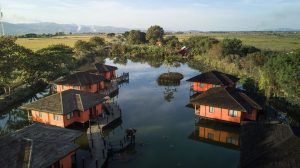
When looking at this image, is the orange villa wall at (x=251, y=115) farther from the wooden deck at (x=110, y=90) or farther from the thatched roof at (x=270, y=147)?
the wooden deck at (x=110, y=90)

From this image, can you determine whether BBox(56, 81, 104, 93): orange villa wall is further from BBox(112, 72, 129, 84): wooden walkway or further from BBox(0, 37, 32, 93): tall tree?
BBox(112, 72, 129, 84): wooden walkway

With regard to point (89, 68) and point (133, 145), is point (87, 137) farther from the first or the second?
point (89, 68)

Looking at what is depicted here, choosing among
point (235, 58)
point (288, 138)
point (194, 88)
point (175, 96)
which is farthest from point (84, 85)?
point (235, 58)

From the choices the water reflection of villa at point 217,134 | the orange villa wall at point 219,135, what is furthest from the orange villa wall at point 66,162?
the orange villa wall at point 219,135

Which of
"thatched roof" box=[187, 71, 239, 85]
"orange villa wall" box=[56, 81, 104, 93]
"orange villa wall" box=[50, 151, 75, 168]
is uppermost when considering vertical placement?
"thatched roof" box=[187, 71, 239, 85]

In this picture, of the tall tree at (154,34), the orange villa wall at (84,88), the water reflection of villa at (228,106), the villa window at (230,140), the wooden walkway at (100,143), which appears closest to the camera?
the wooden walkway at (100,143)

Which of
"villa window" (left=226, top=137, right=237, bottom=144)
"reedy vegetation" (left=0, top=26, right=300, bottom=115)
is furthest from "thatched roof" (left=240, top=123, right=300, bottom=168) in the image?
"reedy vegetation" (left=0, top=26, right=300, bottom=115)

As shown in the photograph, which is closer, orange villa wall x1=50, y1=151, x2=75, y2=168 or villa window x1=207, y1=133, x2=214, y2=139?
orange villa wall x1=50, y1=151, x2=75, y2=168
